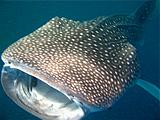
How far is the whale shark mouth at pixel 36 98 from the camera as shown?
354cm

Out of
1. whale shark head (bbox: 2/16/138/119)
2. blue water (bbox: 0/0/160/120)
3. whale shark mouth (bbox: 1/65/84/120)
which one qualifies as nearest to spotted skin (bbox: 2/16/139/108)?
whale shark head (bbox: 2/16/138/119)

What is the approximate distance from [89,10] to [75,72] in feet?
52.0

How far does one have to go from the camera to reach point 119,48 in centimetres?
406

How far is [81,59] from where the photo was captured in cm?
349

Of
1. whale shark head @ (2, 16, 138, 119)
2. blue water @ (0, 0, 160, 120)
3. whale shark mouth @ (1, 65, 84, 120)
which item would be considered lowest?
blue water @ (0, 0, 160, 120)

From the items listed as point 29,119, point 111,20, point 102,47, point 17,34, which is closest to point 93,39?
point 102,47

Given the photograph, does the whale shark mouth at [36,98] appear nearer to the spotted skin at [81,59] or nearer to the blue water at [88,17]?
the spotted skin at [81,59]

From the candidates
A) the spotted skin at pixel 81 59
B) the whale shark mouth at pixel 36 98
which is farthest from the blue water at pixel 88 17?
the whale shark mouth at pixel 36 98

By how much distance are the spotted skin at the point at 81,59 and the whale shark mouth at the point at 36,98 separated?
30cm

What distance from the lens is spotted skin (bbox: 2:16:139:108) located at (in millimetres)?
3158

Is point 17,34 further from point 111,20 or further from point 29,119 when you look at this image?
point 111,20

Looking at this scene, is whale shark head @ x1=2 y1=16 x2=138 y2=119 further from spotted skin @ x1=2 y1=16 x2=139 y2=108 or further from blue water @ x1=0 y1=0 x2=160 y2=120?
blue water @ x1=0 y1=0 x2=160 y2=120

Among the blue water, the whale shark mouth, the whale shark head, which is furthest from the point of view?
the blue water

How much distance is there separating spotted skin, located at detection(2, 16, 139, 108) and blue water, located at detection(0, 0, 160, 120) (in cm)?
321
